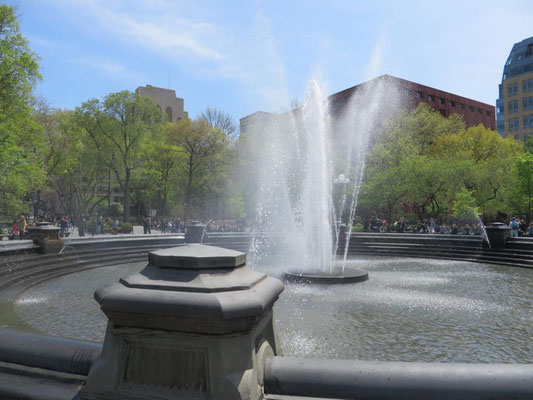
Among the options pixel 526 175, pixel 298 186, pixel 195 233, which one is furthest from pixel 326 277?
pixel 298 186

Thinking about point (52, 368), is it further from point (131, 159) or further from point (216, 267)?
point (131, 159)

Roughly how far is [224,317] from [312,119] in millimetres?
15730

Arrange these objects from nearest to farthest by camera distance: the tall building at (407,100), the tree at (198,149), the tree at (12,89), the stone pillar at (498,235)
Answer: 1. the stone pillar at (498,235)
2. the tree at (12,89)
3. the tree at (198,149)
4. the tall building at (407,100)

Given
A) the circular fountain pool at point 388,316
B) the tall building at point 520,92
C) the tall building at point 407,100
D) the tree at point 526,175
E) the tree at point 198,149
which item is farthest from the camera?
the tall building at point 520,92

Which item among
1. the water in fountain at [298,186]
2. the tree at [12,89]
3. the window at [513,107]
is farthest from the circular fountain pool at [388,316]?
the window at [513,107]

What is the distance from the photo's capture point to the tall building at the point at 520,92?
256 ft

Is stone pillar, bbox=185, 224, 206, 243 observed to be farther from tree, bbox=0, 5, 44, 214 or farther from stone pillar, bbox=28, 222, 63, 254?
tree, bbox=0, 5, 44, 214

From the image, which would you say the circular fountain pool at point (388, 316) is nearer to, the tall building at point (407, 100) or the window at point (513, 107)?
the tall building at point (407, 100)

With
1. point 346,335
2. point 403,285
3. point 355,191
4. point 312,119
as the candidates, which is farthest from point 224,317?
point 355,191

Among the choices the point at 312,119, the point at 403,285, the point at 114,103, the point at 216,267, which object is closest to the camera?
the point at 216,267

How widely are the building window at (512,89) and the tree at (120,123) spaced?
70173mm

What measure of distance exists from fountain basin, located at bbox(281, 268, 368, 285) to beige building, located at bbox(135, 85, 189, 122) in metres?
99.1

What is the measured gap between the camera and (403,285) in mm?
11641

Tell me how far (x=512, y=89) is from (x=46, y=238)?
293 feet
